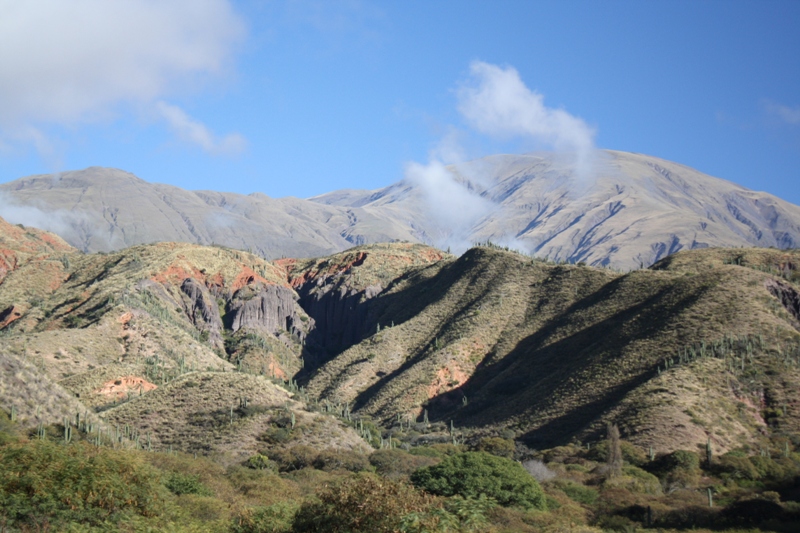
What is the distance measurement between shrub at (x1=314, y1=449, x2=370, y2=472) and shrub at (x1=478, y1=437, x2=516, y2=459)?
1176 cm

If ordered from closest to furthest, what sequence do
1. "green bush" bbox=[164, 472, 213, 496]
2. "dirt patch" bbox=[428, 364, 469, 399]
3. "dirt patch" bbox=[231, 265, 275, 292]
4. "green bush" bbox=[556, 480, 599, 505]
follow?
1. "green bush" bbox=[164, 472, 213, 496]
2. "green bush" bbox=[556, 480, 599, 505]
3. "dirt patch" bbox=[428, 364, 469, 399]
4. "dirt patch" bbox=[231, 265, 275, 292]

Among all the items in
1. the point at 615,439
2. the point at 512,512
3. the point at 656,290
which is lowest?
the point at 512,512

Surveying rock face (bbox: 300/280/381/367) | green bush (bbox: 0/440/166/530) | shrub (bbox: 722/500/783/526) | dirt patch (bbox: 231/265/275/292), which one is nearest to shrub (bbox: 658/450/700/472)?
shrub (bbox: 722/500/783/526)

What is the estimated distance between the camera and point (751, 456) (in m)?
62.9

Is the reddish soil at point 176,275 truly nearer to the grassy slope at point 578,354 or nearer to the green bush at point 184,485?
the grassy slope at point 578,354

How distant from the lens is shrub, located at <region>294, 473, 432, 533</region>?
79.0 ft

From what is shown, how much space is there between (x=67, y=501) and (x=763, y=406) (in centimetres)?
5851

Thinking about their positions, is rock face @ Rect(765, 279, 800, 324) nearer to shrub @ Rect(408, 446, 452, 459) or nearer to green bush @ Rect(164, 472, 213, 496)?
shrub @ Rect(408, 446, 452, 459)

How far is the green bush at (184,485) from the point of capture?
42125 mm

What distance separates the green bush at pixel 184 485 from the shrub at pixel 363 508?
1708cm

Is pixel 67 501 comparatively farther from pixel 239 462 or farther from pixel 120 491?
pixel 239 462

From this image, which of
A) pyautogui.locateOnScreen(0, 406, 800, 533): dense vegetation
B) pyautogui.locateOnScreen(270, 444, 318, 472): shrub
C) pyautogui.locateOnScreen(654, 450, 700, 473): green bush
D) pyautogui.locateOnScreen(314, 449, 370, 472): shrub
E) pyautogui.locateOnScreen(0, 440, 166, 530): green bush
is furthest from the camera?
pyautogui.locateOnScreen(654, 450, 700, 473): green bush

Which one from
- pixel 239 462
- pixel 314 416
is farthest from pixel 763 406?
pixel 239 462

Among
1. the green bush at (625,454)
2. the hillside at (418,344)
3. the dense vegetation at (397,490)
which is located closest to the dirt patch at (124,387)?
the hillside at (418,344)
